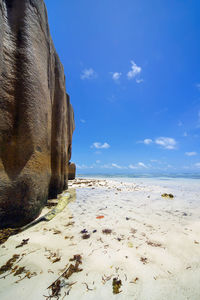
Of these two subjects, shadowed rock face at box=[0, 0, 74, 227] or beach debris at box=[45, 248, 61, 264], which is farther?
shadowed rock face at box=[0, 0, 74, 227]

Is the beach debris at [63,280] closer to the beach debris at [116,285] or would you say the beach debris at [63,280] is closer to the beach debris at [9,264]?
the beach debris at [116,285]

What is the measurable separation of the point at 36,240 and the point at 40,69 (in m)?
4.69

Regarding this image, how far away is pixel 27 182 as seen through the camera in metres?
3.06

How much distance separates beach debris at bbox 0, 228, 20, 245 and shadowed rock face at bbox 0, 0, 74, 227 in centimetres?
15

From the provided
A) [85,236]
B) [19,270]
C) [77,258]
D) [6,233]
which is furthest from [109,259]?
[6,233]

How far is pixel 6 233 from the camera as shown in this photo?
2467 millimetres

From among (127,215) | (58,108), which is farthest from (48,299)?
(58,108)

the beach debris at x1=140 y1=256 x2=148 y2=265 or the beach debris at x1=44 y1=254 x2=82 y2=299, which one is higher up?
the beach debris at x1=140 y1=256 x2=148 y2=265

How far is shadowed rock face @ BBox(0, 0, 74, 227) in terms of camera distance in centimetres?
283

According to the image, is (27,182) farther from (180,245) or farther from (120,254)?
(180,245)

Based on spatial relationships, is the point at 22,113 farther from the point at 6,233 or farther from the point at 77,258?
A: the point at 77,258

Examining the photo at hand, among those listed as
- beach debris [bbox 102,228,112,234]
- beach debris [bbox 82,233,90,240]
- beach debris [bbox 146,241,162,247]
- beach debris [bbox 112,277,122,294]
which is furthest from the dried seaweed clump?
beach debris [bbox 112,277,122,294]

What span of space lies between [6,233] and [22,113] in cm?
279

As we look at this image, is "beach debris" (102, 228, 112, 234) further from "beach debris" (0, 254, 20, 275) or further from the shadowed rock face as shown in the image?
the shadowed rock face
